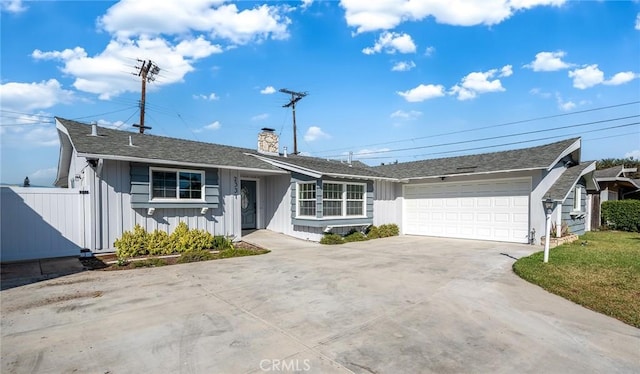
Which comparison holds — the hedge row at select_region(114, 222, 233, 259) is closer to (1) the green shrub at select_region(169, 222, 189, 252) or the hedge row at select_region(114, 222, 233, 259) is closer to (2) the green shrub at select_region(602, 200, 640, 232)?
(1) the green shrub at select_region(169, 222, 189, 252)

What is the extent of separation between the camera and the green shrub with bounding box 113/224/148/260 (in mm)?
8726

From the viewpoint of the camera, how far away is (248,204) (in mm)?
14062

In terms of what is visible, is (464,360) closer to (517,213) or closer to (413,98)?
(517,213)

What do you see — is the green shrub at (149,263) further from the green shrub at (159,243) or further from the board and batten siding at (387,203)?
the board and batten siding at (387,203)

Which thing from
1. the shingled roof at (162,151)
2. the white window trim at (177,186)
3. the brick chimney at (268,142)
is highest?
the brick chimney at (268,142)

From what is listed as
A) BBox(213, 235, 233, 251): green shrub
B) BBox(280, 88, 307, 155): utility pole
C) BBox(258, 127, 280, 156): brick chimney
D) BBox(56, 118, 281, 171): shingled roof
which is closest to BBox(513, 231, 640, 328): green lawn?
BBox(213, 235, 233, 251): green shrub

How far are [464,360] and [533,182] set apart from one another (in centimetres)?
1094

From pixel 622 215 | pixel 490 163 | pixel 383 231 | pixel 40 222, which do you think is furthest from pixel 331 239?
pixel 622 215

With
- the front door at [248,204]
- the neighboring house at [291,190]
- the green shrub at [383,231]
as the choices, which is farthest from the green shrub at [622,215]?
the front door at [248,204]

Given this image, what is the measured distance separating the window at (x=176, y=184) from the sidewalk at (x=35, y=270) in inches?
107

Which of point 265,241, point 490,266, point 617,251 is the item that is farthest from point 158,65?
point 617,251

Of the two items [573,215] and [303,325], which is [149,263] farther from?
[573,215]

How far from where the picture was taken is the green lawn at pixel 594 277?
504 cm

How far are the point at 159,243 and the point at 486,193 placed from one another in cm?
1231
